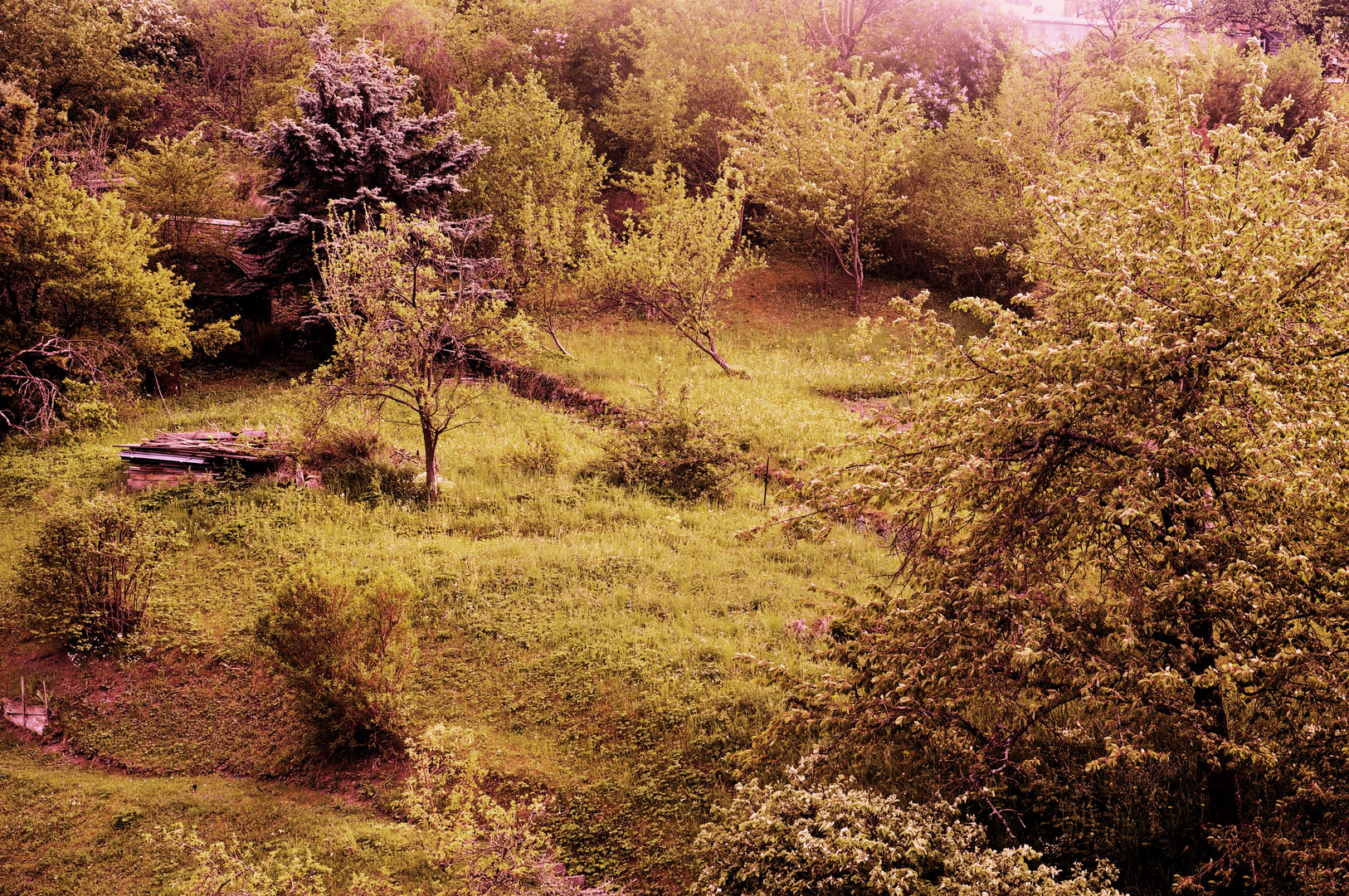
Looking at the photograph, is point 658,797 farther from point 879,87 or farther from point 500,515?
point 879,87

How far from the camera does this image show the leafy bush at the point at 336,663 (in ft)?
30.6

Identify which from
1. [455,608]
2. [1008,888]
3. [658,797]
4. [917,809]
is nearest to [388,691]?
[455,608]

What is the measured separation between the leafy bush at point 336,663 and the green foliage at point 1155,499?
4.94 m

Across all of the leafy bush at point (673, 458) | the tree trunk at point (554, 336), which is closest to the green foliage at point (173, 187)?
the tree trunk at point (554, 336)

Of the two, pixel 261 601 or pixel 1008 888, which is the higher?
pixel 1008 888

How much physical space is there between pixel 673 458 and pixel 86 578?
8.70 metres

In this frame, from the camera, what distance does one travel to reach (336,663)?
932 centimetres

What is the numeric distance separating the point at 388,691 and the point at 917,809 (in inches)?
236

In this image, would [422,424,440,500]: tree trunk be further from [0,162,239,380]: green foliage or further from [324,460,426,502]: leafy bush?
[0,162,239,380]: green foliage

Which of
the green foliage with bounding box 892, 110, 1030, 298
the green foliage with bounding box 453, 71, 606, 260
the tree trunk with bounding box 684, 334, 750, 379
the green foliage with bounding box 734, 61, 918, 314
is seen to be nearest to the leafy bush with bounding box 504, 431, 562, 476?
the tree trunk with bounding box 684, 334, 750, 379

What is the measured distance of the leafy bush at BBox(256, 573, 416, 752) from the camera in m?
9.34

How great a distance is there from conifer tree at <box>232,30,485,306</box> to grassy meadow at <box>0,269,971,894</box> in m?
6.13

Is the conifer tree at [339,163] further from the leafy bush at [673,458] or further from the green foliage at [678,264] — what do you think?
the leafy bush at [673,458]

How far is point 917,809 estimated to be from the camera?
611 centimetres
